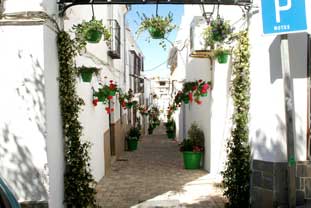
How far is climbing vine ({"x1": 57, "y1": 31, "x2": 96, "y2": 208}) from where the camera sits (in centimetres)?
668

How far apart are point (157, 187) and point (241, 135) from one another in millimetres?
3518

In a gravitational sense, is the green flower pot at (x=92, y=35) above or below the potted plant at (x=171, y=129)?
above

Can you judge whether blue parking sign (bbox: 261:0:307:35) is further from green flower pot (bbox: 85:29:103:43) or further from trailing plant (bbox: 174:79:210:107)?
trailing plant (bbox: 174:79:210:107)

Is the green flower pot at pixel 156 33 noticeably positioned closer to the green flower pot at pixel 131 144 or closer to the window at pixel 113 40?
the window at pixel 113 40

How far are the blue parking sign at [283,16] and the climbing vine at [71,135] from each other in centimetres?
335

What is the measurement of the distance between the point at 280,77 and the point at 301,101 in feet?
2.06

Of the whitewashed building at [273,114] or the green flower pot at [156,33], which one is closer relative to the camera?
the whitewashed building at [273,114]

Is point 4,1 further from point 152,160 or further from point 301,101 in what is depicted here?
point 152,160

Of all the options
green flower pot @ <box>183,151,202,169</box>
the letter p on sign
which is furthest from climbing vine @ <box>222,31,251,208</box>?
green flower pot @ <box>183,151,202,169</box>

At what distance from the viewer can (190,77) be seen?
15766mm

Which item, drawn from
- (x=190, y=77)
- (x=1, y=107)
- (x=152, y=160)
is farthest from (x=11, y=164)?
(x=190, y=77)

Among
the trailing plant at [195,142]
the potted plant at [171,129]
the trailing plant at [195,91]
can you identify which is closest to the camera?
the trailing plant at [195,91]

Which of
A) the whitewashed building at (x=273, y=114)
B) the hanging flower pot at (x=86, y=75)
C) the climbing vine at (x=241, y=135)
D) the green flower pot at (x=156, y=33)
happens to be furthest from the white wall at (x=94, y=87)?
the whitewashed building at (x=273, y=114)

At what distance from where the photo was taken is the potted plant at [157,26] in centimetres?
761
